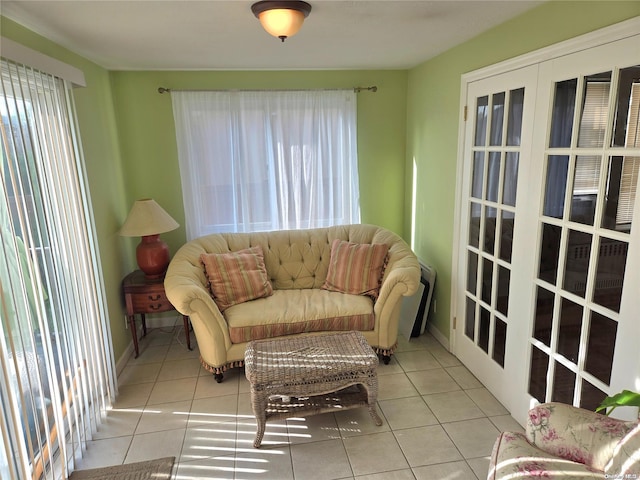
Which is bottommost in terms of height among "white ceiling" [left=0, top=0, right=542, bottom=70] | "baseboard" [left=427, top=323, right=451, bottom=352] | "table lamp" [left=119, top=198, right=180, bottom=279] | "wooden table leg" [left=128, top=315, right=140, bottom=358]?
"baseboard" [left=427, top=323, right=451, bottom=352]

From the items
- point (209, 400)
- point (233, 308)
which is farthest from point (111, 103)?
point (209, 400)

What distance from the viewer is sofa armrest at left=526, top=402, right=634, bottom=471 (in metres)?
1.53

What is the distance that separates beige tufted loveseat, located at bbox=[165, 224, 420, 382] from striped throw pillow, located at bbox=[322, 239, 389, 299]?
0.19ft

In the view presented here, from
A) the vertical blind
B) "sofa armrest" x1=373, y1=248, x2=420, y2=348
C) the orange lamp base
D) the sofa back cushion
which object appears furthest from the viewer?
the sofa back cushion

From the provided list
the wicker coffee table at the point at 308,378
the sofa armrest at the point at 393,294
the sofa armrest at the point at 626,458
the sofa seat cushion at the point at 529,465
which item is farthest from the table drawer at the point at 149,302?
the sofa armrest at the point at 626,458

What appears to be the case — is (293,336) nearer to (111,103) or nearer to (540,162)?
(540,162)

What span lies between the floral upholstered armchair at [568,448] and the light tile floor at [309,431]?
59 cm

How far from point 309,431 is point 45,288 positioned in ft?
5.30

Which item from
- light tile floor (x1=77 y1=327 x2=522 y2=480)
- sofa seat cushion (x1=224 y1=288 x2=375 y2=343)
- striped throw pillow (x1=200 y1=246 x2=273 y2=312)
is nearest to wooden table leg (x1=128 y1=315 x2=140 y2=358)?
light tile floor (x1=77 y1=327 x2=522 y2=480)

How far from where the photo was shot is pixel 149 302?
3.21 meters

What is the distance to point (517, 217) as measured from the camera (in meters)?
2.40

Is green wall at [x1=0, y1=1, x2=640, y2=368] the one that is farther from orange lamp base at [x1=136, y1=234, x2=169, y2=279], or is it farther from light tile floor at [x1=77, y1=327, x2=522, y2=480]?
light tile floor at [x1=77, y1=327, x2=522, y2=480]

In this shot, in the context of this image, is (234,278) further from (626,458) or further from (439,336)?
(626,458)

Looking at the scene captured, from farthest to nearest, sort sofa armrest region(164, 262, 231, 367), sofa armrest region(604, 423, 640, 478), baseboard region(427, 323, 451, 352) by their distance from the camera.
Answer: baseboard region(427, 323, 451, 352), sofa armrest region(164, 262, 231, 367), sofa armrest region(604, 423, 640, 478)
